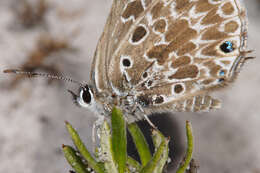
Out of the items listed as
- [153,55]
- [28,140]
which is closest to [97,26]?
[28,140]

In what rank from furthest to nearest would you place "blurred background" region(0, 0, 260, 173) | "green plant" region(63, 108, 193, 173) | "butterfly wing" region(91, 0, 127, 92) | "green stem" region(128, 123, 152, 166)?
"blurred background" region(0, 0, 260, 173) < "butterfly wing" region(91, 0, 127, 92) < "green stem" region(128, 123, 152, 166) < "green plant" region(63, 108, 193, 173)

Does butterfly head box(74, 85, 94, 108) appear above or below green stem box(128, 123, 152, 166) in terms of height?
above

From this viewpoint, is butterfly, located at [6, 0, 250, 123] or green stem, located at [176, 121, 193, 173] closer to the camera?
green stem, located at [176, 121, 193, 173]

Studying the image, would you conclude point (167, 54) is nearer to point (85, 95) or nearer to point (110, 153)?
point (85, 95)

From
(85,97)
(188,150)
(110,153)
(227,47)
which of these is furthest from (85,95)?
(227,47)

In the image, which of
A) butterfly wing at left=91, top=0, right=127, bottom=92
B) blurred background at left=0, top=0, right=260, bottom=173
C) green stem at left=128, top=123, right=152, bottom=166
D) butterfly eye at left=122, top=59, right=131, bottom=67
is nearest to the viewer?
green stem at left=128, top=123, right=152, bottom=166

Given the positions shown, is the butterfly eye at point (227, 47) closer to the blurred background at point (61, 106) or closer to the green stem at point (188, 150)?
the blurred background at point (61, 106)

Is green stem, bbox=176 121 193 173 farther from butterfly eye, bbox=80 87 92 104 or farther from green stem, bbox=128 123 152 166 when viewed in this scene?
butterfly eye, bbox=80 87 92 104

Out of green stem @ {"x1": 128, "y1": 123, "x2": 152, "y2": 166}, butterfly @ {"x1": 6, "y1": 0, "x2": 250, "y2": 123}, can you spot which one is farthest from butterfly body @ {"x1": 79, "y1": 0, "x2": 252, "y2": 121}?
green stem @ {"x1": 128, "y1": 123, "x2": 152, "y2": 166}
